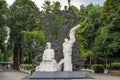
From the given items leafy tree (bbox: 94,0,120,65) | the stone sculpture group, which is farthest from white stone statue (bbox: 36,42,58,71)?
leafy tree (bbox: 94,0,120,65)

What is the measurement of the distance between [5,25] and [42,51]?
29.9 m

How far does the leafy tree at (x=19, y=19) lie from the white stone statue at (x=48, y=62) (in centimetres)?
2844

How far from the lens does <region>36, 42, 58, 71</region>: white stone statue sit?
69.7 feet

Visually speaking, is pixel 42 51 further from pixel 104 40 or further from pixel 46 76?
pixel 104 40

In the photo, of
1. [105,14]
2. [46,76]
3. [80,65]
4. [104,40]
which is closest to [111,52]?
[104,40]

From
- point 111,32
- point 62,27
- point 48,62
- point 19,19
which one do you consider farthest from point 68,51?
point 19,19

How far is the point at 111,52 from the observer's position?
40219 mm

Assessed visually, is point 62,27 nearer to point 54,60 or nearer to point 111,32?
point 54,60

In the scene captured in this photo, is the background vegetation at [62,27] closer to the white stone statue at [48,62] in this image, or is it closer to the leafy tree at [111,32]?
the leafy tree at [111,32]

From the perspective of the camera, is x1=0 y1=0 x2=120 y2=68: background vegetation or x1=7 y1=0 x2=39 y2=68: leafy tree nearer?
Result: x1=0 y1=0 x2=120 y2=68: background vegetation

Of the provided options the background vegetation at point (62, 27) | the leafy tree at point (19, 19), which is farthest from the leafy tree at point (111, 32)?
the leafy tree at point (19, 19)

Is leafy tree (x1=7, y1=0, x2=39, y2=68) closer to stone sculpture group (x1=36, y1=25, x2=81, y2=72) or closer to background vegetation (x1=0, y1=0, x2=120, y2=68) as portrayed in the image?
background vegetation (x1=0, y1=0, x2=120, y2=68)

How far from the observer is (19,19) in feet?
172

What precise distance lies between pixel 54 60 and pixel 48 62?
425 mm
